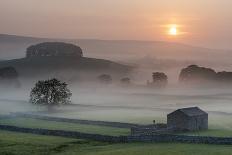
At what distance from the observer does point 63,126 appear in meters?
80.1

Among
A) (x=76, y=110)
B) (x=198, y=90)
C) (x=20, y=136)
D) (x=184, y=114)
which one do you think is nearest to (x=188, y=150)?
(x=184, y=114)

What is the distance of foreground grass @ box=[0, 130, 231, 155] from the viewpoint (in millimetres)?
51906

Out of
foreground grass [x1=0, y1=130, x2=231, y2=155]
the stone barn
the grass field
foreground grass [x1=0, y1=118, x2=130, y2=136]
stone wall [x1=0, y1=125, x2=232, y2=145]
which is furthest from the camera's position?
the stone barn

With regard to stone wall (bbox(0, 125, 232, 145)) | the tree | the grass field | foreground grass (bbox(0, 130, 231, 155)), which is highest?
the tree

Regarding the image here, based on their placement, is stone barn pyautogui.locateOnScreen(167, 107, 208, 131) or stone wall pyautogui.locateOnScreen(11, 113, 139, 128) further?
stone wall pyautogui.locateOnScreen(11, 113, 139, 128)

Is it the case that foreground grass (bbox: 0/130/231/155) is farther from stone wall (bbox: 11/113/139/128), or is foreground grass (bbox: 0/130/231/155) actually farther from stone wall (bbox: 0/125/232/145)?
stone wall (bbox: 11/113/139/128)

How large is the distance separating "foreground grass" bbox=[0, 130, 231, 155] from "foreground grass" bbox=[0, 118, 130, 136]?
849cm

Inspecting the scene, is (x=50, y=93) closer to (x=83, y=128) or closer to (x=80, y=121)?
(x=80, y=121)

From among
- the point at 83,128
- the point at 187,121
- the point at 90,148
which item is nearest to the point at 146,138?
the point at 90,148

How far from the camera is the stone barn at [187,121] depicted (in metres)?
73.2

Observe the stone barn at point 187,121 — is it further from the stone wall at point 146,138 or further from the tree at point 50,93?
the tree at point 50,93

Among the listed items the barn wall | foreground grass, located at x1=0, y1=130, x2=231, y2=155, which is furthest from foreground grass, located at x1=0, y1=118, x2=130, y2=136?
foreground grass, located at x1=0, y1=130, x2=231, y2=155

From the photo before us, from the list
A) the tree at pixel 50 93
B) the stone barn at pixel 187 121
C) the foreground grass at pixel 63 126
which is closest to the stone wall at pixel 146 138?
the foreground grass at pixel 63 126

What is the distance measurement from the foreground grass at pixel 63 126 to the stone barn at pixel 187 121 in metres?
7.18
